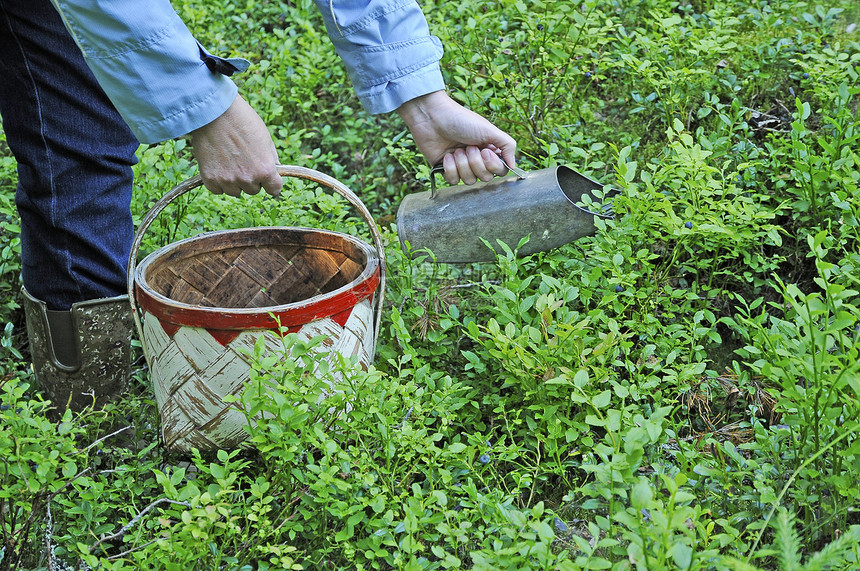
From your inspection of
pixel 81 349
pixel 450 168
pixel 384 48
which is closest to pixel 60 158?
pixel 81 349

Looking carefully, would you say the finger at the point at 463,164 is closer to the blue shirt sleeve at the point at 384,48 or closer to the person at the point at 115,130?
the person at the point at 115,130

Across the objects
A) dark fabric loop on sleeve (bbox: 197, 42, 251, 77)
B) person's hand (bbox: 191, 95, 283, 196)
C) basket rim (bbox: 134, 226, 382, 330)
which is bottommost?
basket rim (bbox: 134, 226, 382, 330)

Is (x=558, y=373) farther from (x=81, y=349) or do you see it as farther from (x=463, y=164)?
(x=81, y=349)

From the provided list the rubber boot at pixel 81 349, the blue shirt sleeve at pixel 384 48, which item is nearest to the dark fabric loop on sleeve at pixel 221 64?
the blue shirt sleeve at pixel 384 48

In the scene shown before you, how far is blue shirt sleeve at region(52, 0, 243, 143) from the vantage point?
1507mm

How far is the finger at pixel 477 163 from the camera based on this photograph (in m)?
2.11

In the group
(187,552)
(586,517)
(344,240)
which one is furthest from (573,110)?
(187,552)

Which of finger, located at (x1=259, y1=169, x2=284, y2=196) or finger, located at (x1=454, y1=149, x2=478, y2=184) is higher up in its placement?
finger, located at (x1=259, y1=169, x2=284, y2=196)

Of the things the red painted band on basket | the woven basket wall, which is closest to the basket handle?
the woven basket wall

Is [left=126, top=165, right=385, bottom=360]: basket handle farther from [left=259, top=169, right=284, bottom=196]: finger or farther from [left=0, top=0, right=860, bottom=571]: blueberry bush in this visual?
[left=0, top=0, right=860, bottom=571]: blueberry bush

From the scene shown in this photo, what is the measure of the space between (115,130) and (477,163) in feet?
3.39

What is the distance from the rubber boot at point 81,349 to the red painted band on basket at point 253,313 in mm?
513

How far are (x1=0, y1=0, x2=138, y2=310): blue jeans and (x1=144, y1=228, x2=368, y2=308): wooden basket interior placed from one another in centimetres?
28

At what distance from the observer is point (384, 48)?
1.94 metres
